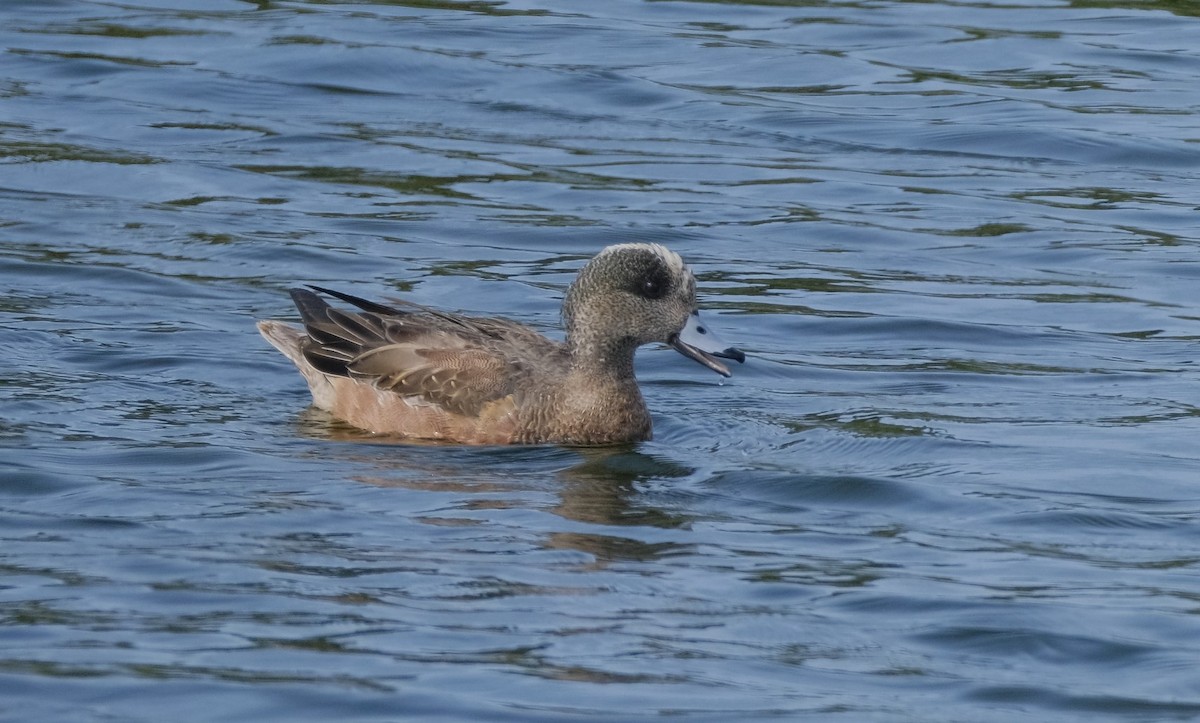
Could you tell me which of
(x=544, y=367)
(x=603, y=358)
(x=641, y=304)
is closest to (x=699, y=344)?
(x=641, y=304)

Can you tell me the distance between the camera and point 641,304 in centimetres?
941

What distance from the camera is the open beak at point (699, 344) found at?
9445 millimetres

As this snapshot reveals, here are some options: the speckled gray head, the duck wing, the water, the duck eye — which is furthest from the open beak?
the duck wing

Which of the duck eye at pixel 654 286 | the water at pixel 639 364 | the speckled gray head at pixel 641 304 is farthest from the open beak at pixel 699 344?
the water at pixel 639 364

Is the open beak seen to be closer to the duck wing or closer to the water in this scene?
the water

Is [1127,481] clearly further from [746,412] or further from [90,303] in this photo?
[90,303]

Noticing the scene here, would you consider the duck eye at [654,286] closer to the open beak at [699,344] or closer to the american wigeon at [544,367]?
the american wigeon at [544,367]

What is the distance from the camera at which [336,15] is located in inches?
723

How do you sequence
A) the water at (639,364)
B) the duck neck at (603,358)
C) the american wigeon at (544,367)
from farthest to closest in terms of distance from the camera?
1. the duck neck at (603,358)
2. the american wigeon at (544,367)
3. the water at (639,364)

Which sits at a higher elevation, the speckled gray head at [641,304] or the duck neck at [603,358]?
the speckled gray head at [641,304]

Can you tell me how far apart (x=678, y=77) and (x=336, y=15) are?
324 cm

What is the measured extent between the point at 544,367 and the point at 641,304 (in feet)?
1.65

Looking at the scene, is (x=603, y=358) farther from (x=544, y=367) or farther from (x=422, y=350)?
(x=422, y=350)

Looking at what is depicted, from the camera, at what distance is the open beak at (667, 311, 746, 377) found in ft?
31.0
